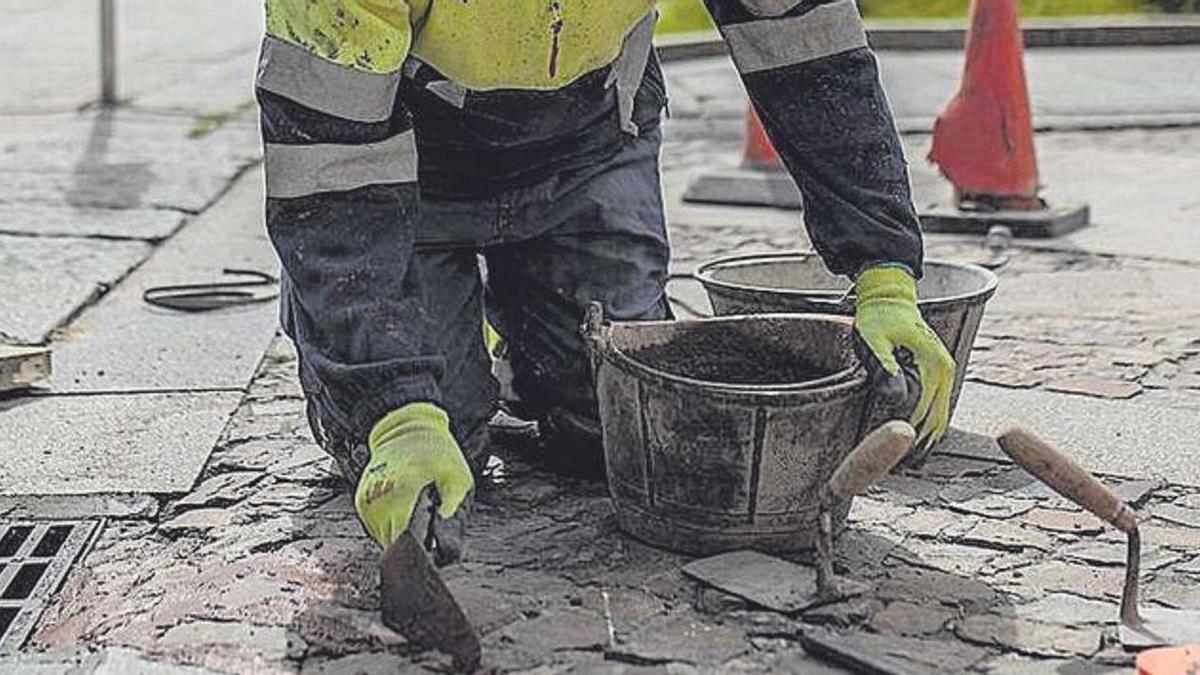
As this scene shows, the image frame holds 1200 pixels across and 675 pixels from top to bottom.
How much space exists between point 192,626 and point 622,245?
1.16 meters

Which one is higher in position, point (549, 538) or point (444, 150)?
point (444, 150)

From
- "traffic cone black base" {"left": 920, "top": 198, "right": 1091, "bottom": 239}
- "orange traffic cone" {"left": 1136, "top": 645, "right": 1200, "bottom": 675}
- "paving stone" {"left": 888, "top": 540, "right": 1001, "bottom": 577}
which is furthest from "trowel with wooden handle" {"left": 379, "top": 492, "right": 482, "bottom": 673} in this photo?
"traffic cone black base" {"left": 920, "top": 198, "right": 1091, "bottom": 239}

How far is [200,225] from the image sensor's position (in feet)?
19.6

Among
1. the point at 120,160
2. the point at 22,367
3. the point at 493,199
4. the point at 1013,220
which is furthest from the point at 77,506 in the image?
the point at 120,160

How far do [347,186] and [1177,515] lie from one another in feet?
5.06

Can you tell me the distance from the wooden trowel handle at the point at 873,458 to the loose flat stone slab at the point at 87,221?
3296 millimetres

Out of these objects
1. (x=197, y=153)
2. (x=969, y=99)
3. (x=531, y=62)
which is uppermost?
(x=531, y=62)

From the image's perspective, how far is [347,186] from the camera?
2984 millimetres

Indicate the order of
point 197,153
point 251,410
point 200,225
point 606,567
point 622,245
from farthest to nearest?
1. point 197,153
2. point 200,225
3. point 251,410
4. point 622,245
5. point 606,567

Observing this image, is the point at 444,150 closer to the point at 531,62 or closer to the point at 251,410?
the point at 531,62

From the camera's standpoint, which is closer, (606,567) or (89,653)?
(89,653)

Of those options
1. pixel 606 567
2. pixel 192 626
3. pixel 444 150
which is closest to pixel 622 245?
pixel 444 150

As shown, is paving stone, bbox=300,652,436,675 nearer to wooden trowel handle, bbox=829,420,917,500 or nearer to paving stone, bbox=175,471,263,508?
wooden trowel handle, bbox=829,420,917,500

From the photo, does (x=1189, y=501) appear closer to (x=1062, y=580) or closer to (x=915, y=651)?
(x=1062, y=580)
